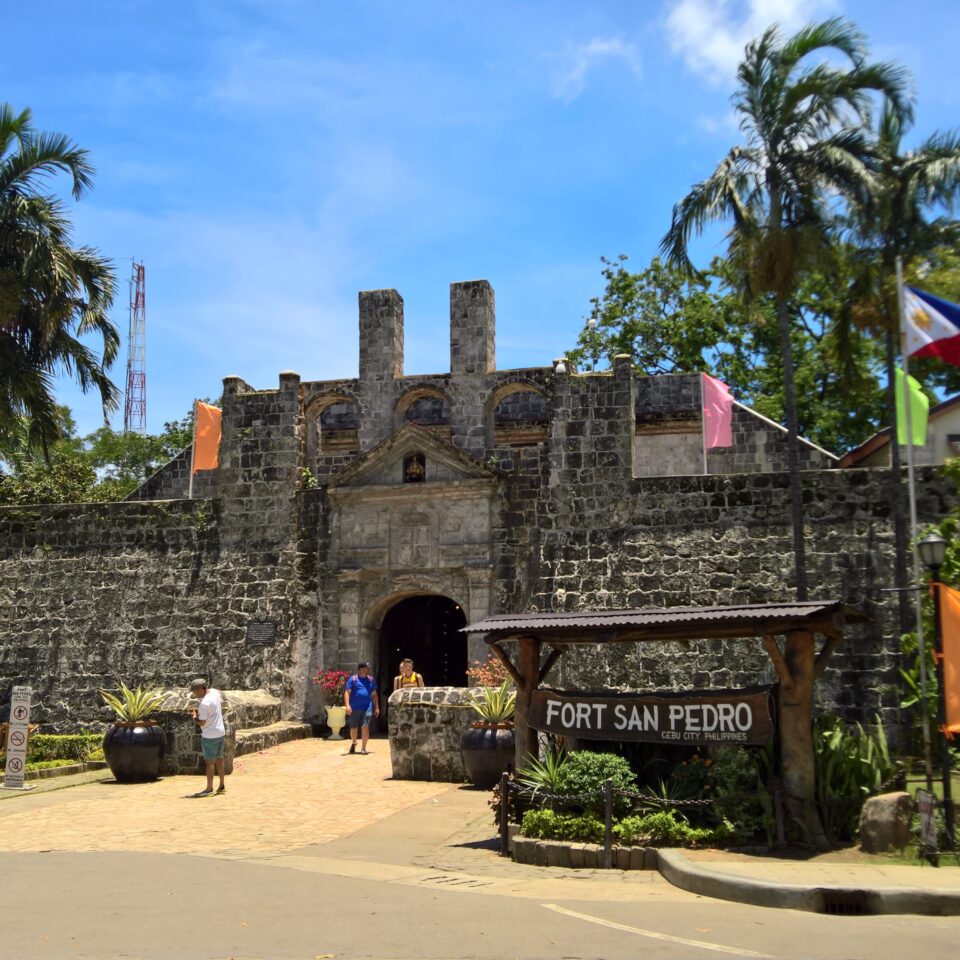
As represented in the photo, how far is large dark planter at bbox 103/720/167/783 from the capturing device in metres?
14.6

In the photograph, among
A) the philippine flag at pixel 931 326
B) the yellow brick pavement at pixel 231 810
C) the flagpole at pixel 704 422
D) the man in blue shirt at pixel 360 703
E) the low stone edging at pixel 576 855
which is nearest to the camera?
the low stone edging at pixel 576 855

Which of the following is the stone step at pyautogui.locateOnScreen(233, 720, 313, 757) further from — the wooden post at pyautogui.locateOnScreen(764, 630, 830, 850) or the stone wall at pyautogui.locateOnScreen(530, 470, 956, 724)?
the wooden post at pyautogui.locateOnScreen(764, 630, 830, 850)

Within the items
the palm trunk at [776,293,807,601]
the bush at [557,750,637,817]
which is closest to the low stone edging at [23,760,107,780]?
the bush at [557,750,637,817]

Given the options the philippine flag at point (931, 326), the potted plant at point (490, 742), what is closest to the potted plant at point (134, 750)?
the potted plant at point (490, 742)

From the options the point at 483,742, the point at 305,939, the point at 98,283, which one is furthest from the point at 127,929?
the point at 98,283

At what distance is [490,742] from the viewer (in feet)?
43.8

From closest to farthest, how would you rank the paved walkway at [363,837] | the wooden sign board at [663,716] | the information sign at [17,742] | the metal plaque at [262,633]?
1. the paved walkway at [363,837]
2. the wooden sign board at [663,716]
3. the information sign at [17,742]
4. the metal plaque at [262,633]

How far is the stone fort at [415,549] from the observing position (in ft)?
57.1

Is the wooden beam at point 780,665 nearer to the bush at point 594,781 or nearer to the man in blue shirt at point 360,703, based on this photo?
the bush at point 594,781

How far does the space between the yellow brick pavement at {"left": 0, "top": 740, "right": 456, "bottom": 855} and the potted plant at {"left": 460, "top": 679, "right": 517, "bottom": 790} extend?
1.84ft

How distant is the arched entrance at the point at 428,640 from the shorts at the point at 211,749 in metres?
7.08

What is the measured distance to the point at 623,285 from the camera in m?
34.6

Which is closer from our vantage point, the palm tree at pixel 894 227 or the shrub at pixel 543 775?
the shrub at pixel 543 775

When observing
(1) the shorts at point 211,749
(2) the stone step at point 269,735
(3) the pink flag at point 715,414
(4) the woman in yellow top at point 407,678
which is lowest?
(2) the stone step at point 269,735
